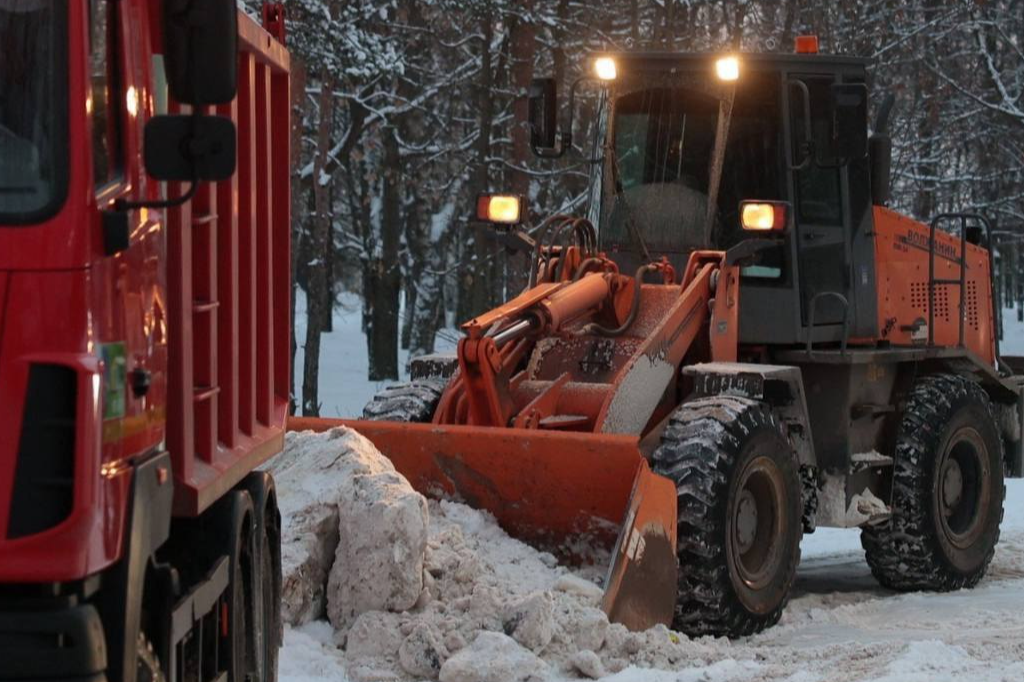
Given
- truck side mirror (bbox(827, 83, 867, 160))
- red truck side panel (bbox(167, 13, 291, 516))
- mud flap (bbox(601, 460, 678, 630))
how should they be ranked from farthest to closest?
truck side mirror (bbox(827, 83, 867, 160)) < mud flap (bbox(601, 460, 678, 630)) < red truck side panel (bbox(167, 13, 291, 516))

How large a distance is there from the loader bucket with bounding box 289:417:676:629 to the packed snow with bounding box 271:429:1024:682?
0.19m

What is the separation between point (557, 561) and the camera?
8828mm

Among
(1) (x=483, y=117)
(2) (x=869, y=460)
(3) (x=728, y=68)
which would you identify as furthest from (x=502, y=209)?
(1) (x=483, y=117)

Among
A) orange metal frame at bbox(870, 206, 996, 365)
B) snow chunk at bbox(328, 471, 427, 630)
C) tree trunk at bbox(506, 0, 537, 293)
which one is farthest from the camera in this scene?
tree trunk at bbox(506, 0, 537, 293)

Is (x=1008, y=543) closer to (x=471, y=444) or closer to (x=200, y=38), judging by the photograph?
(x=471, y=444)

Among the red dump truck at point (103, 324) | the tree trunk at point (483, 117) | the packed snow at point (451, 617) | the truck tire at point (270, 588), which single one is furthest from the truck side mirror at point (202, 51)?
the tree trunk at point (483, 117)

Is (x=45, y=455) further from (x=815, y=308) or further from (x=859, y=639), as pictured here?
(x=815, y=308)

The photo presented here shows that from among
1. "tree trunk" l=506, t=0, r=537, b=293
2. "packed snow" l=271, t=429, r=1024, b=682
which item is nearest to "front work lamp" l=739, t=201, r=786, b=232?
"packed snow" l=271, t=429, r=1024, b=682

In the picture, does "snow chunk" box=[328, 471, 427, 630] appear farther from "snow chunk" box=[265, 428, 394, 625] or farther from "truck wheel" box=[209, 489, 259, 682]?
"truck wheel" box=[209, 489, 259, 682]

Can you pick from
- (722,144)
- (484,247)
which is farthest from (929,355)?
(484,247)

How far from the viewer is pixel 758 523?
958cm

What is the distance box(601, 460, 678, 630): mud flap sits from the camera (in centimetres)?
826

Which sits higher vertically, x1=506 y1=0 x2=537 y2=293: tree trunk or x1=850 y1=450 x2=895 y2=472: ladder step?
x1=506 y1=0 x2=537 y2=293: tree trunk

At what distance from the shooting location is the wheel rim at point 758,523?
9.26 metres
